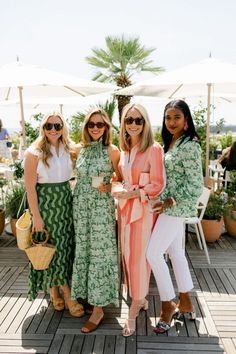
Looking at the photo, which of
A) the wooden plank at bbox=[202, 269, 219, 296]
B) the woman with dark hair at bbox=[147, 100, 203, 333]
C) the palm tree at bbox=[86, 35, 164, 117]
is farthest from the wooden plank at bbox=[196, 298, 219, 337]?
the palm tree at bbox=[86, 35, 164, 117]

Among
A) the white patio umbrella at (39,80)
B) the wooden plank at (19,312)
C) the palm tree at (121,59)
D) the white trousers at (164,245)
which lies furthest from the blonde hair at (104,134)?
the palm tree at (121,59)

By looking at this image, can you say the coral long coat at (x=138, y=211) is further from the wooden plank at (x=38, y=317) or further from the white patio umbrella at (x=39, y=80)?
the white patio umbrella at (x=39, y=80)

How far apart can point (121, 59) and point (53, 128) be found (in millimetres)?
10617

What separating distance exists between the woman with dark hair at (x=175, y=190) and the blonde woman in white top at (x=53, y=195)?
2.25 ft

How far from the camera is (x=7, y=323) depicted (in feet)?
8.82

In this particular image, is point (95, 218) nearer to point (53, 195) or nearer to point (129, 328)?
point (53, 195)

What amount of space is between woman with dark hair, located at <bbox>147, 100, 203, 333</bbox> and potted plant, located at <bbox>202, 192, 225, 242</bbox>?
191 cm

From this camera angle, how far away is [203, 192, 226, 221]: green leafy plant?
14.3ft

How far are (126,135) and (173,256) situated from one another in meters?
0.98

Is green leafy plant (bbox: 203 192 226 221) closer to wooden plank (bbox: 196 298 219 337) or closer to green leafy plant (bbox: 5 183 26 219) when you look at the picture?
wooden plank (bbox: 196 298 219 337)

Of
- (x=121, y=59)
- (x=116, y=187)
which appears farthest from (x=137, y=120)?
→ (x=121, y=59)

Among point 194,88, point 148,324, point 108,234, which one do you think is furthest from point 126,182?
point 194,88

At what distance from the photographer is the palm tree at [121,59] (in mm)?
12305

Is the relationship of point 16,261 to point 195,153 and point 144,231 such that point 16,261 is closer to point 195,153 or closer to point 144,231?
point 144,231
